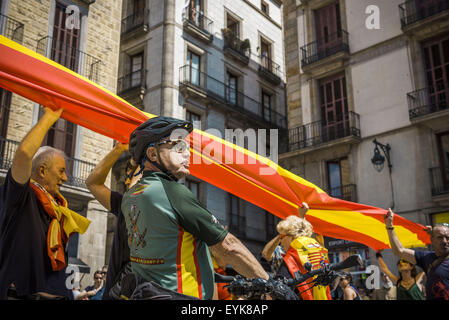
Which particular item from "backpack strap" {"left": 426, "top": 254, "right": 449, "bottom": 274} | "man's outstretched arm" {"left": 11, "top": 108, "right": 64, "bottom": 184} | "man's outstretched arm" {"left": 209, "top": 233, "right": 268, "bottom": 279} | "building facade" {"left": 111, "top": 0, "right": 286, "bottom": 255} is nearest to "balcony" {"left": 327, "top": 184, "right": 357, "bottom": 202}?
"building facade" {"left": 111, "top": 0, "right": 286, "bottom": 255}

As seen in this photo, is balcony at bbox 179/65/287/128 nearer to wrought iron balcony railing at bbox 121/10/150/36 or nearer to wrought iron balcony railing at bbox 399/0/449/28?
wrought iron balcony railing at bbox 121/10/150/36

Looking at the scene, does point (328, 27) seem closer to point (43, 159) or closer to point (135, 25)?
point (135, 25)

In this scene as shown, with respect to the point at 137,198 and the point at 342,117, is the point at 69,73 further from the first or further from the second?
the point at 342,117

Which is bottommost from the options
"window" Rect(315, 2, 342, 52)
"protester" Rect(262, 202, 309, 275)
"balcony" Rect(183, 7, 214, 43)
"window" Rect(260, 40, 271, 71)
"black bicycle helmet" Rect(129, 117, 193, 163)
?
"protester" Rect(262, 202, 309, 275)

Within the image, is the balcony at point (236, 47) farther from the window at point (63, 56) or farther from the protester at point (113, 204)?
the protester at point (113, 204)

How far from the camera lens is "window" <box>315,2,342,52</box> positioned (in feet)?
61.0

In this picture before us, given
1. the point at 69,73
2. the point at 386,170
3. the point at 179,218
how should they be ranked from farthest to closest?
the point at 386,170, the point at 69,73, the point at 179,218

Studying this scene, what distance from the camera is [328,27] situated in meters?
18.9

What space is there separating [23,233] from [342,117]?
15.8 meters

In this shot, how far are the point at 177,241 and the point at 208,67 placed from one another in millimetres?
19695

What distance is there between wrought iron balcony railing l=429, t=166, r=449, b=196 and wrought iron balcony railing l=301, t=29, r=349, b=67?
561cm

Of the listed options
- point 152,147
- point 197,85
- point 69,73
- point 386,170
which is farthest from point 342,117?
point 152,147

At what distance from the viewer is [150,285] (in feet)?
6.54

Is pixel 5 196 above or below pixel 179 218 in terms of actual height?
above
